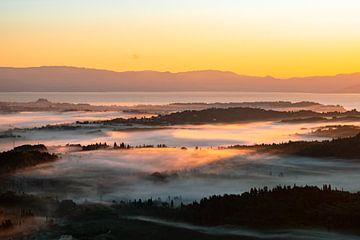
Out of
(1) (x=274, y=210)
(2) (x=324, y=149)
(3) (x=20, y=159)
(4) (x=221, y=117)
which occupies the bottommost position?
(1) (x=274, y=210)

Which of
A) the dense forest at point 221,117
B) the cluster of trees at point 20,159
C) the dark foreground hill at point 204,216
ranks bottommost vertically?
the dark foreground hill at point 204,216

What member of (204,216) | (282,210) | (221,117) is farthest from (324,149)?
(221,117)

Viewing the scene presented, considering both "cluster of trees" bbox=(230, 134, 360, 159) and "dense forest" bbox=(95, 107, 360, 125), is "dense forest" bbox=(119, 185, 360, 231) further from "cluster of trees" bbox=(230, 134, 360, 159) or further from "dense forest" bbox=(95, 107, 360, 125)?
"dense forest" bbox=(95, 107, 360, 125)

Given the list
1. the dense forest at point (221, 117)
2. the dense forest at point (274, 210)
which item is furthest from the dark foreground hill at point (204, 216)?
the dense forest at point (221, 117)

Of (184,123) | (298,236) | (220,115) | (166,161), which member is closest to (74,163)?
(166,161)

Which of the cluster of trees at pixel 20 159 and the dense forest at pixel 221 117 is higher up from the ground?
the dense forest at pixel 221 117

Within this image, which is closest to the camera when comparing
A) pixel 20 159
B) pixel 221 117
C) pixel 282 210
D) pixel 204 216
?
pixel 282 210

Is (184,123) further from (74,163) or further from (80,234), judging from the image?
(80,234)

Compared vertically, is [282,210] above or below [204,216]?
above

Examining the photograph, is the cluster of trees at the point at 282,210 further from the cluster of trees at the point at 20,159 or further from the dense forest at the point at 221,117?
the dense forest at the point at 221,117

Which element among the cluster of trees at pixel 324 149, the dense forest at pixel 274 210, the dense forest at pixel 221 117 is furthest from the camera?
the dense forest at pixel 221 117

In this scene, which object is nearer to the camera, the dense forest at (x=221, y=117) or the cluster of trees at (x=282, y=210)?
the cluster of trees at (x=282, y=210)

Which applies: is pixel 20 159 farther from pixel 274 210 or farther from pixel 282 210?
pixel 282 210
